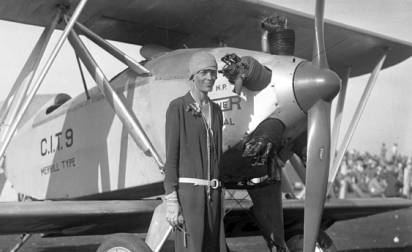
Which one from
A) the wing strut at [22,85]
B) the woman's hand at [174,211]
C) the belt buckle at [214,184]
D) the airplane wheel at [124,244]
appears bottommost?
the airplane wheel at [124,244]

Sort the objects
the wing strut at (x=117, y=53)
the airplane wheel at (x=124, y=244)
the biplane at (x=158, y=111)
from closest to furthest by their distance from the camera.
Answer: the airplane wheel at (x=124, y=244) → the biplane at (x=158, y=111) → the wing strut at (x=117, y=53)

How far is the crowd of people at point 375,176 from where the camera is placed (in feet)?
68.1

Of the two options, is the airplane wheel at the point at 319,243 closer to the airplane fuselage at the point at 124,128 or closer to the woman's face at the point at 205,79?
the airplane fuselage at the point at 124,128

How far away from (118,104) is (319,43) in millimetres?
1785

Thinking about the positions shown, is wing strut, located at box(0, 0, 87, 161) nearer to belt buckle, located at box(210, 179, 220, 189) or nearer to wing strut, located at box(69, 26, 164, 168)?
wing strut, located at box(69, 26, 164, 168)

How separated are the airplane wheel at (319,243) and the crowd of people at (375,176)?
514 inches

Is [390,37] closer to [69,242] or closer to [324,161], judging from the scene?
[324,161]

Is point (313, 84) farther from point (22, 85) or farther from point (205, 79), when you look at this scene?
point (22, 85)

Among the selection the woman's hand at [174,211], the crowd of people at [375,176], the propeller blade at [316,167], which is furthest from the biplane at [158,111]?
the crowd of people at [375,176]

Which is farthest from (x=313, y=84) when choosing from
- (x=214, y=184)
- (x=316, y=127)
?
(x=214, y=184)

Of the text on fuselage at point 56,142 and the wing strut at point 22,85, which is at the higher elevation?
the wing strut at point 22,85

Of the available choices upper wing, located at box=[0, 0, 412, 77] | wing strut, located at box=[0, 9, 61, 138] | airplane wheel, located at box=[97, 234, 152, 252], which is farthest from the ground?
airplane wheel, located at box=[97, 234, 152, 252]

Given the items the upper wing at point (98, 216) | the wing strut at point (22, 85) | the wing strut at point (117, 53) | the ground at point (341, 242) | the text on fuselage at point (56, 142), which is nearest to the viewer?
the upper wing at point (98, 216)

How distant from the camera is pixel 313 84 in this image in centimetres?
500
